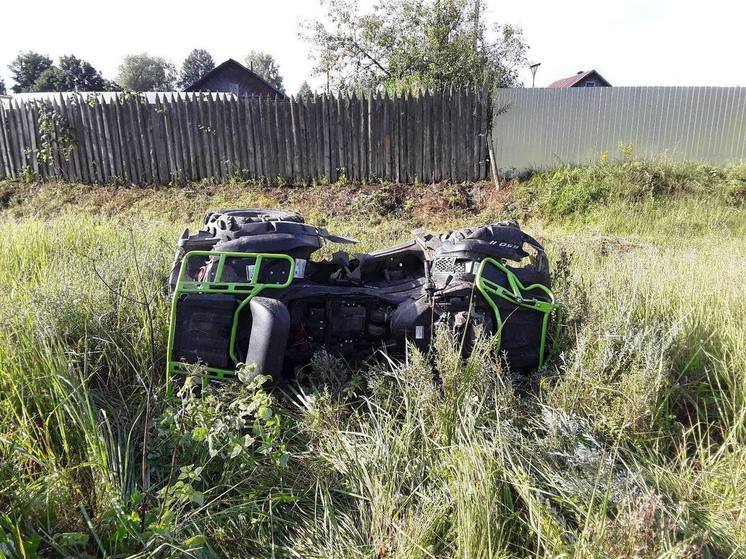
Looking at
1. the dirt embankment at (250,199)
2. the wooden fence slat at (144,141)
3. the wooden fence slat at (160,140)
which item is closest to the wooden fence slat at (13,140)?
the dirt embankment at (250,199)

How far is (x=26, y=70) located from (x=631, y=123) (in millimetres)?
62151

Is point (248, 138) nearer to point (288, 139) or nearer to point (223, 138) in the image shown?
point (223, 138)

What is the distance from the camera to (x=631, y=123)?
1103 cm

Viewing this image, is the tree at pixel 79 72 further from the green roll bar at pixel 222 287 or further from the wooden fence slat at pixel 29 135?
the green roll bar at pixel 222 287

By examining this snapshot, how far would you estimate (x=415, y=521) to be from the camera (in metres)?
1.92

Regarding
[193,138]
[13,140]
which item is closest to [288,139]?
[193,138]

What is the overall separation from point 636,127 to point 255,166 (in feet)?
27.6

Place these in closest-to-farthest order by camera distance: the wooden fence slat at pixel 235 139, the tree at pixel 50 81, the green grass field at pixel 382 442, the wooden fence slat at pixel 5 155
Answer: the green grass field at pixel 382 442 < the wooden fence slat at pixel 235 139 < the wooden fence slat at pixel 5 155 < the tree at pixel 50 81

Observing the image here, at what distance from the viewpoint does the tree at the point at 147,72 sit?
220ft

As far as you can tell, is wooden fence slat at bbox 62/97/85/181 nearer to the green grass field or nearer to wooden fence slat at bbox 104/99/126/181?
wooden fence slat at bbox 104/99/126/181

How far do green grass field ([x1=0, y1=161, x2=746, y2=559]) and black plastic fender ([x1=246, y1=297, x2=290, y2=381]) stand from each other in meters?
0.16

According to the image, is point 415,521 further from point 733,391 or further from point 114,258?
point 114,258

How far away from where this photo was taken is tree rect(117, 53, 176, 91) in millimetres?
67125

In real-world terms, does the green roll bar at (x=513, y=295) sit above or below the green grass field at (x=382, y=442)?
above
